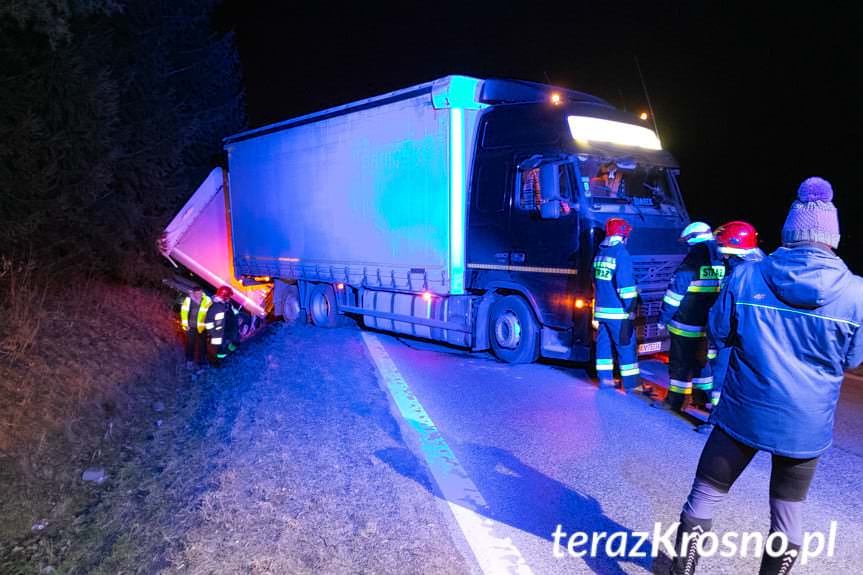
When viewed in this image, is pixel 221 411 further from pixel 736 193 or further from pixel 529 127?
pixel 736 193

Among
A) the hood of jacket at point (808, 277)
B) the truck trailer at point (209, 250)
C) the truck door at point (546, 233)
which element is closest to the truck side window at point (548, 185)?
the truck door at point (546, 233)

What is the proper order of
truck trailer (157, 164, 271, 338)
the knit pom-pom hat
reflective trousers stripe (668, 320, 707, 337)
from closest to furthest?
the knit pom-pom hat, reflective trousers stripe (668, 320, 707, 337), truck trailer (157, 164, 271, 338)

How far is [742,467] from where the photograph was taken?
2670mm

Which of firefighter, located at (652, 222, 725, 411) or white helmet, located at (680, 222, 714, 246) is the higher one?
white helmet, located at (680, 222, 714, 246)

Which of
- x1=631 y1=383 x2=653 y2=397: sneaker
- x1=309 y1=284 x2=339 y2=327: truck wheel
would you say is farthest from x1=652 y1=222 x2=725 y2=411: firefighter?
x1=309 y1=284 x2=339 y2=327: truck wheel

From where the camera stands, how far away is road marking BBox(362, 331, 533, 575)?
10.2ft

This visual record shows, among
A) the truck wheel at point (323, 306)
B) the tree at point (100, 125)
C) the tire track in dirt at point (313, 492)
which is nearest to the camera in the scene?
the tire track in dirt at point (313, 492)

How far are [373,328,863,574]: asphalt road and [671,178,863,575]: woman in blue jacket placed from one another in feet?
2.35

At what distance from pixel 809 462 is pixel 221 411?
5.41 m

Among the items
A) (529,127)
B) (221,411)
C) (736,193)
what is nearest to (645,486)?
Answer: (221,411)

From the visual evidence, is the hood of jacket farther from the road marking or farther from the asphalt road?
the road marking

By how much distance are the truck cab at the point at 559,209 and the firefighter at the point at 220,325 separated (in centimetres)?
372

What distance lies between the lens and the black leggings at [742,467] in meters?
2.58

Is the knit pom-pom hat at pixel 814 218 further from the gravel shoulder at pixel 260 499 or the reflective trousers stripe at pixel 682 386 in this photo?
the reflective trousers stripe at pixel 682 386
